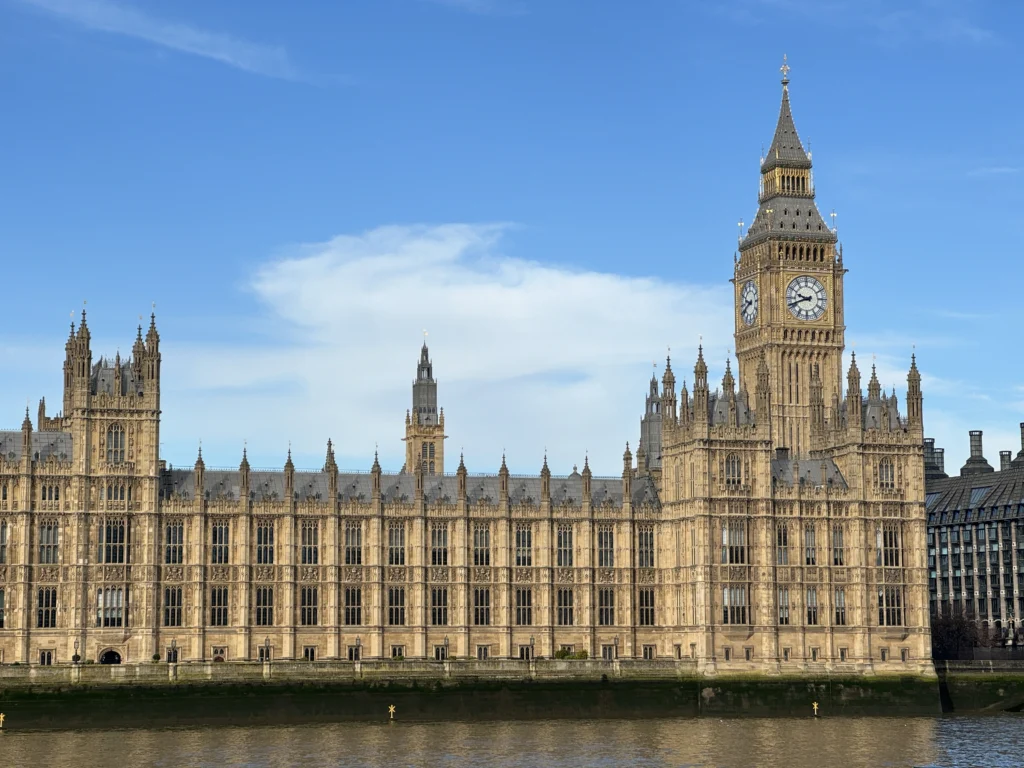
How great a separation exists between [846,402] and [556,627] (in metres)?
32.1

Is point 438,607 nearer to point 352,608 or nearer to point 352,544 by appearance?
point 352,608

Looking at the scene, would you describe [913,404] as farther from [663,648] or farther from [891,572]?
[663,648]

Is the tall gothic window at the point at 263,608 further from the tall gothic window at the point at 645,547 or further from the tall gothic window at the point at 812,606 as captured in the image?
the tall gothic window at the point at 812,606

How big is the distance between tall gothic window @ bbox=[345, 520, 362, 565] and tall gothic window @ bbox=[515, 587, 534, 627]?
14084 millimetres

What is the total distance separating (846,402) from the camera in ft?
541

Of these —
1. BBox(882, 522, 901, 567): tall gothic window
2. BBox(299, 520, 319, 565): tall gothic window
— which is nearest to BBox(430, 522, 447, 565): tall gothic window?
BBox(299, 520, 319, 565): tall gothic window

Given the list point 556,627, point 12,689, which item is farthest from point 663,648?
point 12,689

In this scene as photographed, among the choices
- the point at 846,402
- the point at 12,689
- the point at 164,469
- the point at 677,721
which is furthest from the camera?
the point at 846,402

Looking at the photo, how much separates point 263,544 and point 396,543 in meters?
11.3

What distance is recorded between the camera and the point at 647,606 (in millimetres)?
163375

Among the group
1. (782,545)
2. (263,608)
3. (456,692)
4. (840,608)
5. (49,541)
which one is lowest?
(456,692)

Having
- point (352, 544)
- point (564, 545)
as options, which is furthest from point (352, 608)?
point (564, 545)

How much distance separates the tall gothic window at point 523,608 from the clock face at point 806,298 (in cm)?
4547

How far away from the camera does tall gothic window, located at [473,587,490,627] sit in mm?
159250
